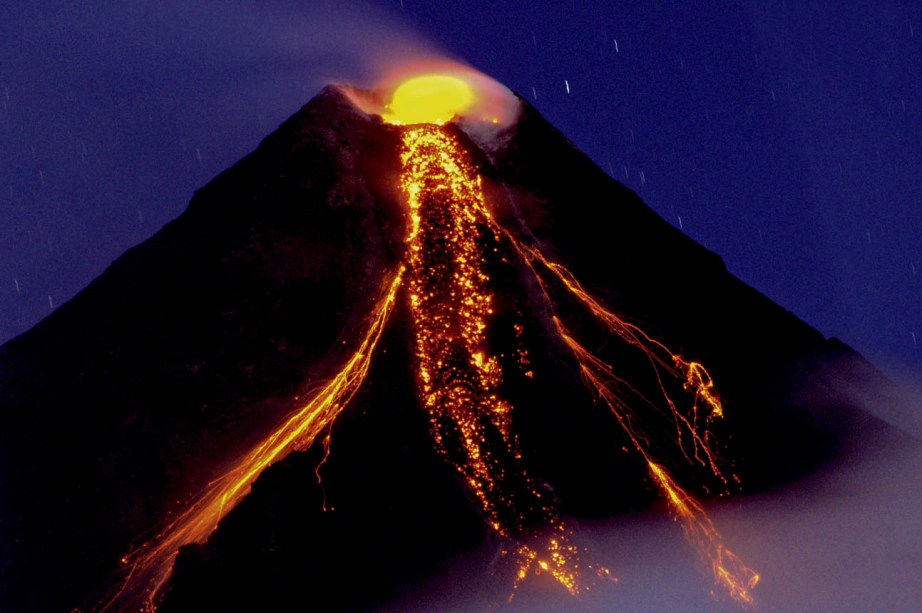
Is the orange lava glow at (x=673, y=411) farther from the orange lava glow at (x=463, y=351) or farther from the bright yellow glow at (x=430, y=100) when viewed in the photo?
the bright yellow glow at (x=430, y=100)

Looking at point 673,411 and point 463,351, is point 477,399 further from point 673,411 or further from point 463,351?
point 673,411

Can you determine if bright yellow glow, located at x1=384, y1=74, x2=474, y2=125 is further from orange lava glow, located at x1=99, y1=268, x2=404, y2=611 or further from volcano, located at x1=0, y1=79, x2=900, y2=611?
orange lava glow, located at x1=99, y1=268, x2=404, y2=611

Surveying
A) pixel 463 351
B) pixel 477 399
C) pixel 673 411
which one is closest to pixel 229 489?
pixel 477 399

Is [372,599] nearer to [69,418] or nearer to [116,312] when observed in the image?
[69,418]

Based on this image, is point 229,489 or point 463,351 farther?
point 463,351

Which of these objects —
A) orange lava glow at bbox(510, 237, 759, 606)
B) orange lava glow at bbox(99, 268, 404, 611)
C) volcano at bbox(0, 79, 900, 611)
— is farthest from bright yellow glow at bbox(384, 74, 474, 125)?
orange lava glow at bbox(99, 268, 404, 611)

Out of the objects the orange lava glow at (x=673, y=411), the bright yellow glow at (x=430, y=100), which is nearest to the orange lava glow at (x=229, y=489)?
the orange lava glow at (x=673, y=411)

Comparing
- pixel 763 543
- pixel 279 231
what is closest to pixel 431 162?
pixel 279 231
